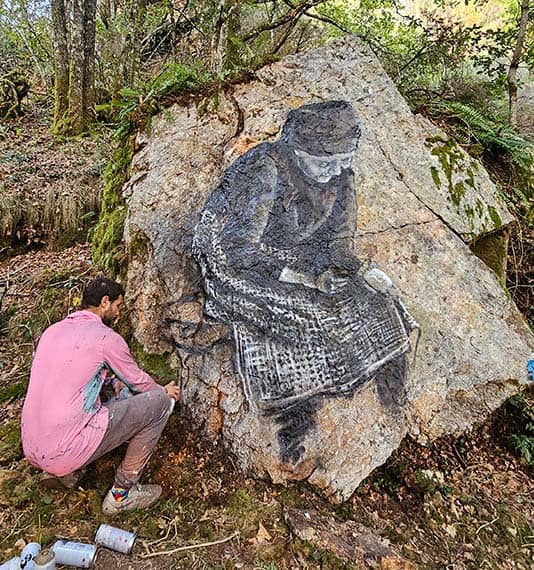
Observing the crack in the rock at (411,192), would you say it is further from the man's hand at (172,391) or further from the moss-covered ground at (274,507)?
the man's hand at (172,391)

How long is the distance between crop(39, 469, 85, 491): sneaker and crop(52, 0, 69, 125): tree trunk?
8.11 meters

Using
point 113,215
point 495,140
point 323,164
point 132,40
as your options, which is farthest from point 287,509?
point 132,40

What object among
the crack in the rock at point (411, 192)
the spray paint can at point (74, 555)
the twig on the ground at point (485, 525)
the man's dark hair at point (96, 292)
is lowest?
the spray paint can at point (74, 555)

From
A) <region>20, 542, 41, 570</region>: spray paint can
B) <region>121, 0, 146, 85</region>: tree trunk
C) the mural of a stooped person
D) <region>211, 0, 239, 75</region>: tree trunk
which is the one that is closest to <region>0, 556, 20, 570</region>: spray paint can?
<region>20, 542, 41, 570</region>: spray paint can

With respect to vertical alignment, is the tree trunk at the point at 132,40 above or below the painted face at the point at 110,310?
above

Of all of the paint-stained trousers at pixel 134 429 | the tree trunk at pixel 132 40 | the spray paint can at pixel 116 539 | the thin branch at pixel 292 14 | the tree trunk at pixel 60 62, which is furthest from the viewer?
the tree trunk at pixel 60 62

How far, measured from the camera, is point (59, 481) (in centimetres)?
298

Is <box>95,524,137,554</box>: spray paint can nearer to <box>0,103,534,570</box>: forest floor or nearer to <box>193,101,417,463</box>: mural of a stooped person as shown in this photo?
<box>0,103,534,570</box>: forest floor

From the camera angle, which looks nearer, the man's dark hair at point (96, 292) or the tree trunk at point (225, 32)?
the man's dark hair at point (96, 292)

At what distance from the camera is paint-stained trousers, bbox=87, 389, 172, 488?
2859mm

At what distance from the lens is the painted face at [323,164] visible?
3832 millimetres

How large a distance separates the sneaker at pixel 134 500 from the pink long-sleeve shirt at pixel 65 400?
37 centimetres

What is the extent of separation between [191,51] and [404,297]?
371 inches

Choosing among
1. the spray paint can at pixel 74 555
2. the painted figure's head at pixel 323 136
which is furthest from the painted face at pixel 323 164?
the spray paint can at pixel 74 555
